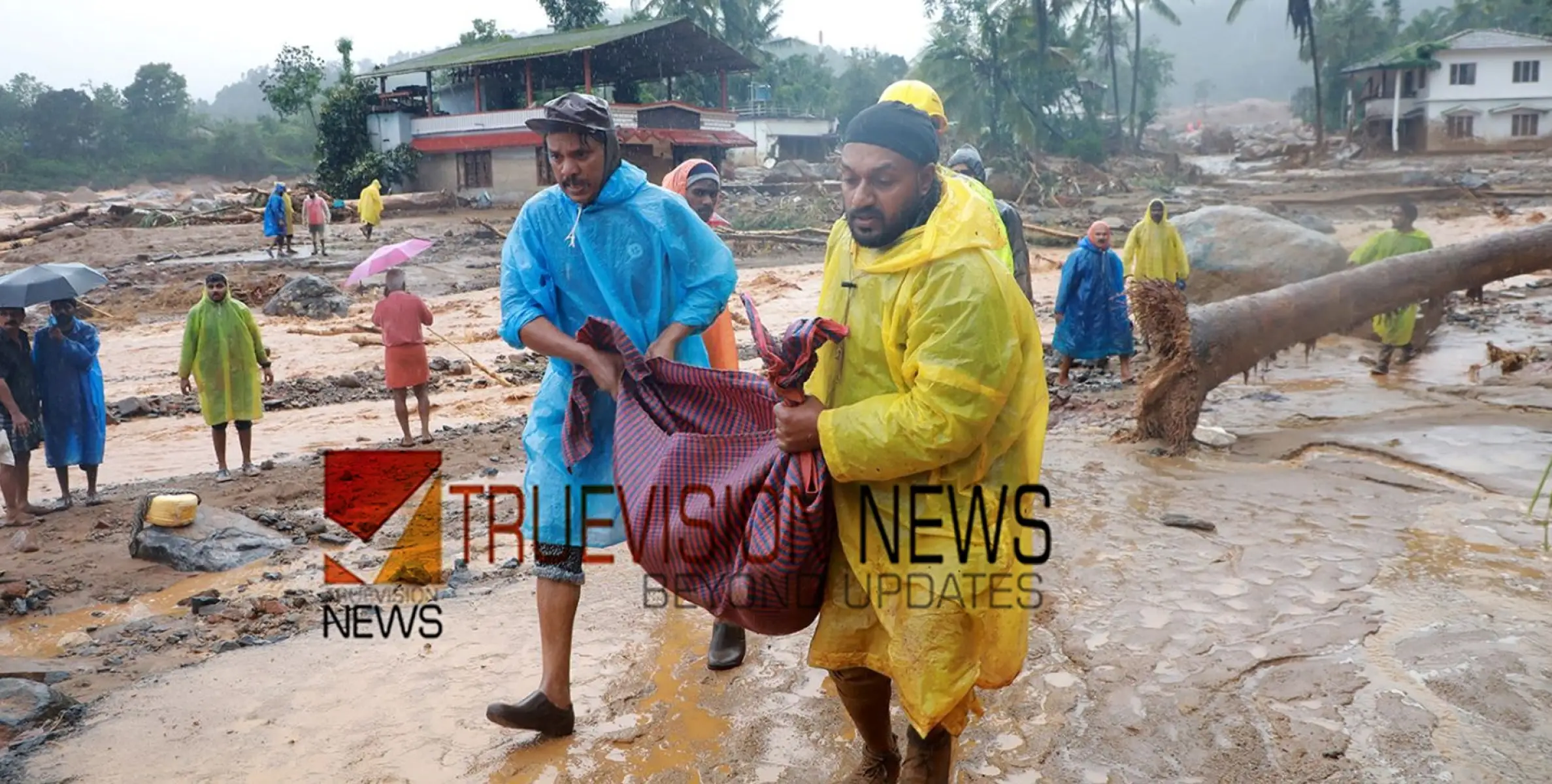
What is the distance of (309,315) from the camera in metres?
14.8

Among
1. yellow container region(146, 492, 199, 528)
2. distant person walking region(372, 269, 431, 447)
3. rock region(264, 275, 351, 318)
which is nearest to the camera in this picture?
yellow container region(146, 492, 199, 528)

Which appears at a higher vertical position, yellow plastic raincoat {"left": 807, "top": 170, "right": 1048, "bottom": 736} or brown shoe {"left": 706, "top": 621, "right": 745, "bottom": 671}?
yellow plastic raincoat {"left": 807, "top": 170, "right": 1048, "bottom": 736}

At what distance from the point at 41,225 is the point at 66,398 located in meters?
19.4

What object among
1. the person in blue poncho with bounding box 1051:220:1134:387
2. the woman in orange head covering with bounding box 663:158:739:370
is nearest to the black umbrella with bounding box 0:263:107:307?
the woman in orange head covering with bounding box 663:158:739:370

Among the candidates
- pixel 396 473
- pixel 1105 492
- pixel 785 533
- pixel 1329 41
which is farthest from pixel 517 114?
pixel 1329 41

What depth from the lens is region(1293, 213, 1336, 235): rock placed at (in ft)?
62.2

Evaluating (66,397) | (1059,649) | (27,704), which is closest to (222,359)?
(66,397)

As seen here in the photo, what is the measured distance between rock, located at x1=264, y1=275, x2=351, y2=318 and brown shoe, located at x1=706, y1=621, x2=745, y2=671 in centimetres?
1244

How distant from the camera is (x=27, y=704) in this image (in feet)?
11.7

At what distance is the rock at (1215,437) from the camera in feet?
23.1

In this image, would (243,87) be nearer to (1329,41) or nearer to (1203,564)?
(1329,41)

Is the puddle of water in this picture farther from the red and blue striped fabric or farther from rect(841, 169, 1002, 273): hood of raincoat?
rect(841, 169, 1002, 273): hood of raincoat

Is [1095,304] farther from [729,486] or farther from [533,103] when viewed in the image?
[533,103]

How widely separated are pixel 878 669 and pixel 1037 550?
2.44 m
